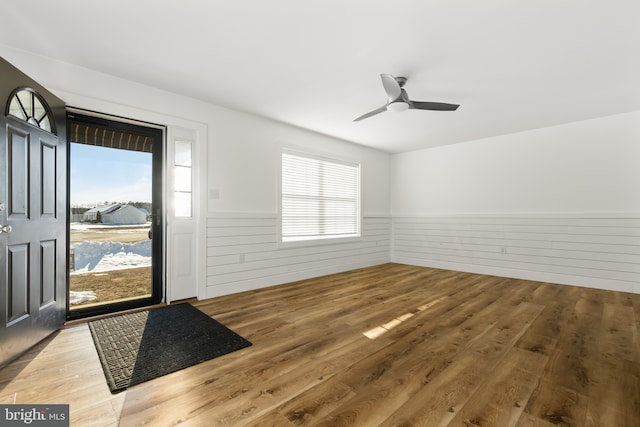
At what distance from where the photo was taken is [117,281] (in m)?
3.51

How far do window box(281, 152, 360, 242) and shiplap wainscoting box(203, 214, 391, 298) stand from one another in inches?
11.9

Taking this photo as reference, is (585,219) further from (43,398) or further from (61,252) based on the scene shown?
(61,252)

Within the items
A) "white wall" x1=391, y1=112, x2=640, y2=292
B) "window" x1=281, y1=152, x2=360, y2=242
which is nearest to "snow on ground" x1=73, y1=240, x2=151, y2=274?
"window" x1=281, y1=152, x2=360, y2=242

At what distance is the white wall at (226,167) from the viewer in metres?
3.07

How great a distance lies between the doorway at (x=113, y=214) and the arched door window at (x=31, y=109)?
0.53 meters

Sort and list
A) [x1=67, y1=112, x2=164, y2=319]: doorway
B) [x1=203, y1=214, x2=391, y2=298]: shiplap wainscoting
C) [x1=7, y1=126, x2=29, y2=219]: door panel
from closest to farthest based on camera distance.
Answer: [x1=7, y1=126, x2=29, y2=219]: door panel, [x1=67, y1=112, x2=164, y2=319]: doorway, [x1=203, y1=214, x2=391, y2=298]: shiplap wainscoting

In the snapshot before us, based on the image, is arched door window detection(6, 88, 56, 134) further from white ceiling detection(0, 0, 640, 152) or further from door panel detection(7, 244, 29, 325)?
door panel detection(7, 244, 29, 325)

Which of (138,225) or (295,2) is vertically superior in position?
(295,2)

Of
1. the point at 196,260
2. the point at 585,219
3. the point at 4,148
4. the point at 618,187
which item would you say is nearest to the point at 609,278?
the point at 585,219

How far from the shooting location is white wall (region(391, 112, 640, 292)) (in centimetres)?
435

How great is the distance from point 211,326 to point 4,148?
2.15 meters

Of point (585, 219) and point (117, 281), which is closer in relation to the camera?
point (117, 281)

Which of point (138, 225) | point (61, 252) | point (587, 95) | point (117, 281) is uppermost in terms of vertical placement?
point (587, 95)

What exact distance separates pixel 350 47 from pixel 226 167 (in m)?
2.35
